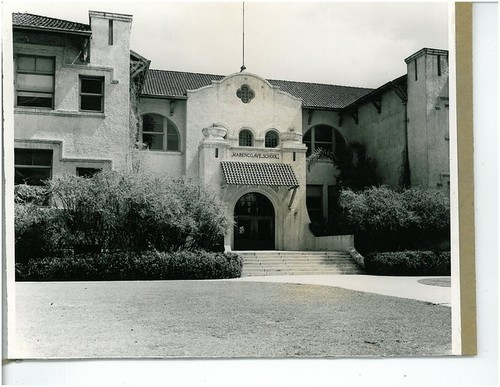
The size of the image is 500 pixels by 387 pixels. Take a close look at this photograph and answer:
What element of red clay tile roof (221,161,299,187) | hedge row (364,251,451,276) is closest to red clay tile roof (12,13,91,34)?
red clay tile roof (221,161,299,187)

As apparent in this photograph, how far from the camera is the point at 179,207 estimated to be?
19266 mm

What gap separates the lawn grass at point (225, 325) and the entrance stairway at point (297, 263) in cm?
692

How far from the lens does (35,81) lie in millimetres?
19953

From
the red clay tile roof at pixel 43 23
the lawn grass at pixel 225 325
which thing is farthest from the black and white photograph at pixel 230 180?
the red clay tile roof at pixel 43 23

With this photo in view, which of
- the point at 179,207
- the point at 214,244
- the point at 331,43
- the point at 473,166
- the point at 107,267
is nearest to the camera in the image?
the point at 473,166

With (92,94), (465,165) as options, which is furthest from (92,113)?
(465,165)

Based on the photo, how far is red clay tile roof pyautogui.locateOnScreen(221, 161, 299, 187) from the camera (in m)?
23.9

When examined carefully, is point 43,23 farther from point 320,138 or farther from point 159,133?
point 320,138

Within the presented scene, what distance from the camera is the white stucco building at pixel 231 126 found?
20062 mm

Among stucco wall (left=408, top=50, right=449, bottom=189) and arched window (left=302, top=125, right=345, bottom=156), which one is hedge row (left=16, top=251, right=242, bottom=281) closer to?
stucco wall (left=408, top=50, right=449, bottom=189)

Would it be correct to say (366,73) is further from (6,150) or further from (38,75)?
(38,75)

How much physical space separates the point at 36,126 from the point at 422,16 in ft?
46.2

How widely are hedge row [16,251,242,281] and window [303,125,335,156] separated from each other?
32.4 feet

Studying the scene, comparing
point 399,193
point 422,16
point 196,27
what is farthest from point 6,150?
point 399,193
